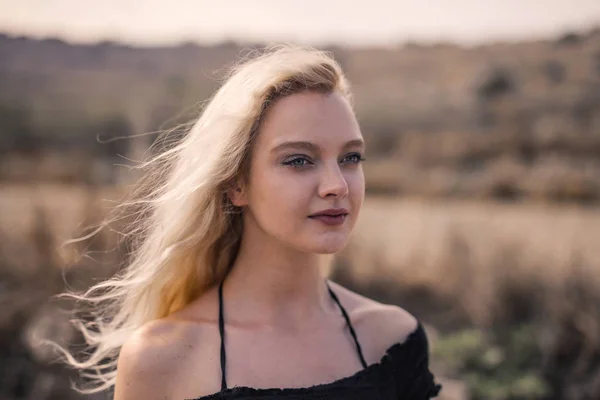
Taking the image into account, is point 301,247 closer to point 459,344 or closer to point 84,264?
point 459,344

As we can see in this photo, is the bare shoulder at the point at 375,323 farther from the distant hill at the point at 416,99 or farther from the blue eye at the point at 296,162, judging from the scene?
the distant hill at the point at 416,99

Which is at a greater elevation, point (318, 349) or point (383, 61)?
point (383, 61)

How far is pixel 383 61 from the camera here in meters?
30.8

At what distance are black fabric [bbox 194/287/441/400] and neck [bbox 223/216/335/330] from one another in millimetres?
74

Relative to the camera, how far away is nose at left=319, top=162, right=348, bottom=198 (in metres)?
1.80

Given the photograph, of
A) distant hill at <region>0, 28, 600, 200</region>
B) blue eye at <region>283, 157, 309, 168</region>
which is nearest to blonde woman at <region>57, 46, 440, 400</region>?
blue eye at <region>283, 157, 309, 168</region>

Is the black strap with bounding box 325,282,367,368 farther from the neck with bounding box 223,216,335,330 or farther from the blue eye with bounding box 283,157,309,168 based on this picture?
the blue eye with bounding box 283,157,309,168

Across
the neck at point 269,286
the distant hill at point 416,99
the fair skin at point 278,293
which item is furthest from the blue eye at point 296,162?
the distant hill at point 416,99

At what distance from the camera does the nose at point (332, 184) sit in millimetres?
1802

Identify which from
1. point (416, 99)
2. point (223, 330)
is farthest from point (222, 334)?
point (416, 99)

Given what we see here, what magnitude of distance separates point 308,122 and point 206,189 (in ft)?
1.36

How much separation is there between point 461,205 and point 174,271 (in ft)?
32.0

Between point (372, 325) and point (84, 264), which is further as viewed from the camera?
point (84, 264)

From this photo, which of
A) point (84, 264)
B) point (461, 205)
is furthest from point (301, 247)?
point (461, 205)
